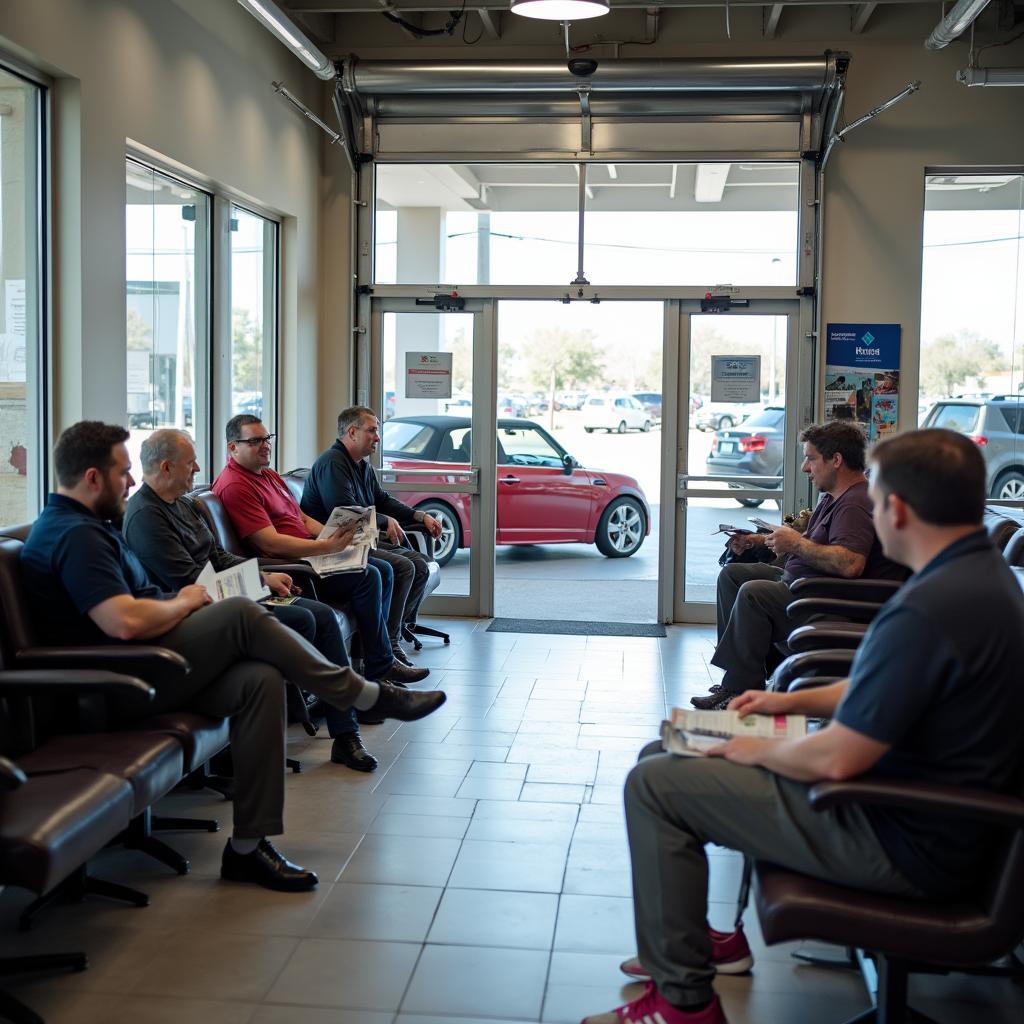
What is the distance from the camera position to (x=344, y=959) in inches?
116

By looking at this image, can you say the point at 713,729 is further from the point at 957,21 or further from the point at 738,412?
the point at 738,412

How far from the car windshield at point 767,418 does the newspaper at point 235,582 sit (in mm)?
4123

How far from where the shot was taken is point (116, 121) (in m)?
5.03

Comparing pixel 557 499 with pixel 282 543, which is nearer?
pixel 282 543

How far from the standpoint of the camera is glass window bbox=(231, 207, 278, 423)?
6824 millimetres

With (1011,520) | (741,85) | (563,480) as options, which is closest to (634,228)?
(741,85)

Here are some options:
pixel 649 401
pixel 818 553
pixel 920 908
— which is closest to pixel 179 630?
pixel 920 908

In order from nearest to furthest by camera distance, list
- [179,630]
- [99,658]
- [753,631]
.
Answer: [99,658]
[179,630]
[753,631]

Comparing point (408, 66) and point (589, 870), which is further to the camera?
point (408, 66)

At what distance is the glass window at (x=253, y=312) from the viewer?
682 centimetres

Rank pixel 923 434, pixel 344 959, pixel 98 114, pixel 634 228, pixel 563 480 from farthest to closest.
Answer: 1. pixel 563 480
2. pixel 634 228
3. pixel 98 114
4. pixel 344 959
5. pixel 923 434

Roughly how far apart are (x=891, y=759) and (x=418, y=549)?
15.4ft

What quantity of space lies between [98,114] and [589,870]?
346cm

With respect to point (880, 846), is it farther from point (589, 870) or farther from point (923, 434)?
point (589, 870)
